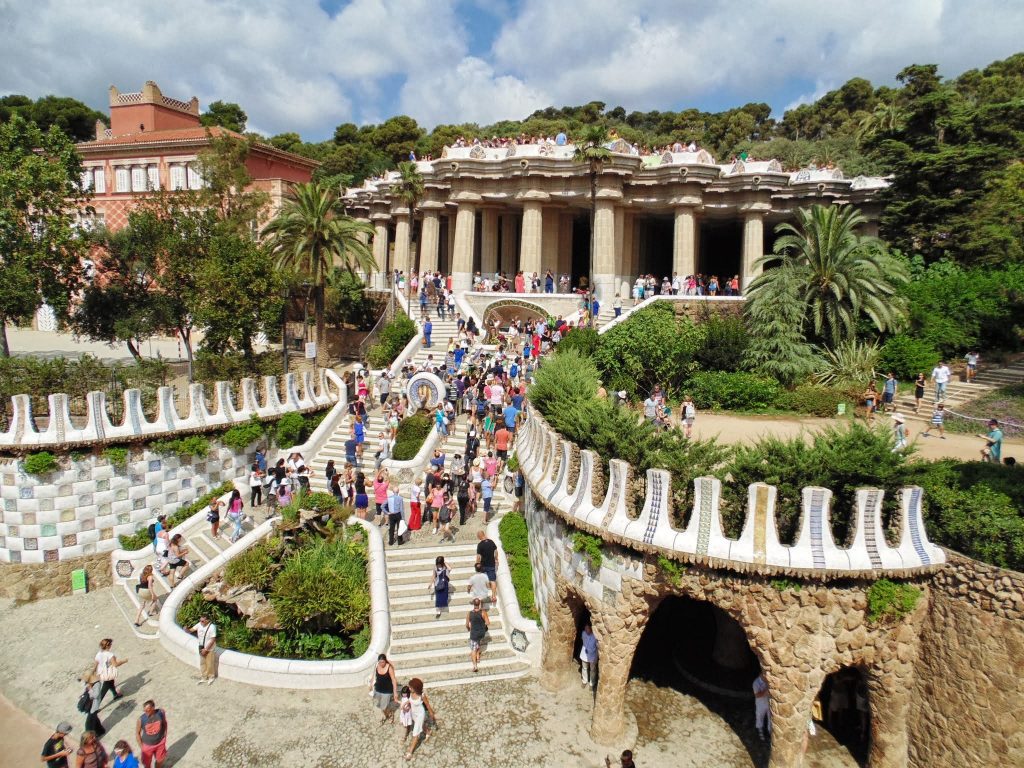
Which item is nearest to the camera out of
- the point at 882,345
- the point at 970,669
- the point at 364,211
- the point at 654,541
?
the point at 970,669

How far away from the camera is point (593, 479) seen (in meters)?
13.5

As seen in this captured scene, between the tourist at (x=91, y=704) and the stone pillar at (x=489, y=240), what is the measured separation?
29055mm

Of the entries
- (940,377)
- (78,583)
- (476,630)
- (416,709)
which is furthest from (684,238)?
(78,583)

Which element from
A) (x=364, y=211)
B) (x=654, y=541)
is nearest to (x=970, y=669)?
(x=654, y=541)

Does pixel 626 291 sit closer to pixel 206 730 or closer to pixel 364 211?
pixel 364 211

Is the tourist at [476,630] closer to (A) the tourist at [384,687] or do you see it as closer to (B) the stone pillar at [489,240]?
(A) the tourist at [384,687]

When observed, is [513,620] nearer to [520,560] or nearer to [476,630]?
[476,630]

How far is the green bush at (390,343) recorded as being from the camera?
28500mm

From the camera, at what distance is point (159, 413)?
20672 mm

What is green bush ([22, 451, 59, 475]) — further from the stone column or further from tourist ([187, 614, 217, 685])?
the stone column

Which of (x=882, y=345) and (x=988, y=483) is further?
(x=882, y=345)

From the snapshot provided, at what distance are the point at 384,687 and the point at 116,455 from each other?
38.5 feet

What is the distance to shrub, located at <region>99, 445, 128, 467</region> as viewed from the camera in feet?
64.3

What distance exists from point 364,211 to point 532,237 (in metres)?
19.8
